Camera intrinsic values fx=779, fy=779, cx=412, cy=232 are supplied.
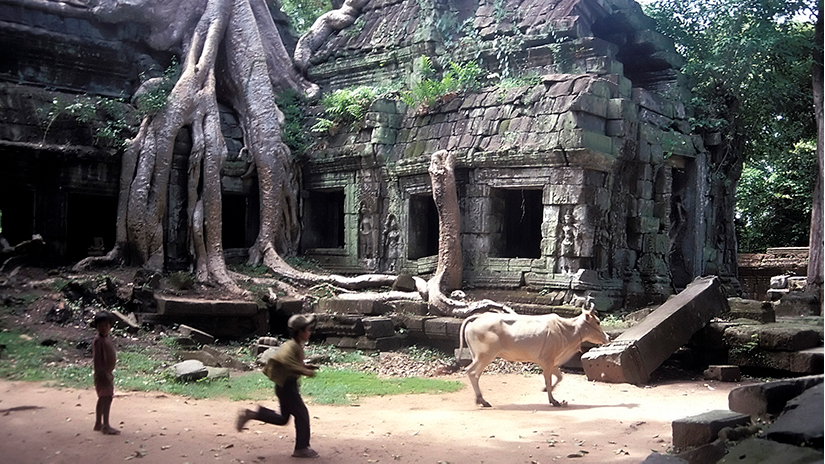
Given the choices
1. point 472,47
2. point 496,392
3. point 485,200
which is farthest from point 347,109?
point 496,392

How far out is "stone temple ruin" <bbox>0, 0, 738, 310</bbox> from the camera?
11.7m

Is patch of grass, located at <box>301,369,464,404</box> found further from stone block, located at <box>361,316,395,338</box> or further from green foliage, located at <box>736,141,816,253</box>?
green foliage, located at <box>736,141,816,253</box>

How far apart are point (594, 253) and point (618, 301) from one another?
35.7 inches

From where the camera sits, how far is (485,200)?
12242 millimetres

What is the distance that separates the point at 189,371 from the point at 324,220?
7979 mm

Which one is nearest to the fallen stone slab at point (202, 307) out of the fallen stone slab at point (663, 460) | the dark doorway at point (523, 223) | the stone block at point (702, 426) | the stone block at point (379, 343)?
the stone block at point (379, 343)

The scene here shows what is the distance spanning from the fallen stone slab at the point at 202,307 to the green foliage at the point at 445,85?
4.70 metres

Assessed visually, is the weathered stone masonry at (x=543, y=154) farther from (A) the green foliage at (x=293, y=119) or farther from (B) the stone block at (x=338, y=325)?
(B) the stone block at (x=338, y=325)

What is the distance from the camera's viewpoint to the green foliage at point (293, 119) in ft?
48.0

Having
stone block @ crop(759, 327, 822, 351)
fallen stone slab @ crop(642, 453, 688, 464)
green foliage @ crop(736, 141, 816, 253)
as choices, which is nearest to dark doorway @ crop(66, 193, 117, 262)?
stone block @ crop(759, 327, 822, 351)

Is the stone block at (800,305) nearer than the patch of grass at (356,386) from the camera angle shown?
No

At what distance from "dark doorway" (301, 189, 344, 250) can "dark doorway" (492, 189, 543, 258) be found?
330 cm

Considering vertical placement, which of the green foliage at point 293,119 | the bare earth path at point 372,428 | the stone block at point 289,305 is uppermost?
the green foliage at point 293,119

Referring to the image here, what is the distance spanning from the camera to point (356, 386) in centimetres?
832
